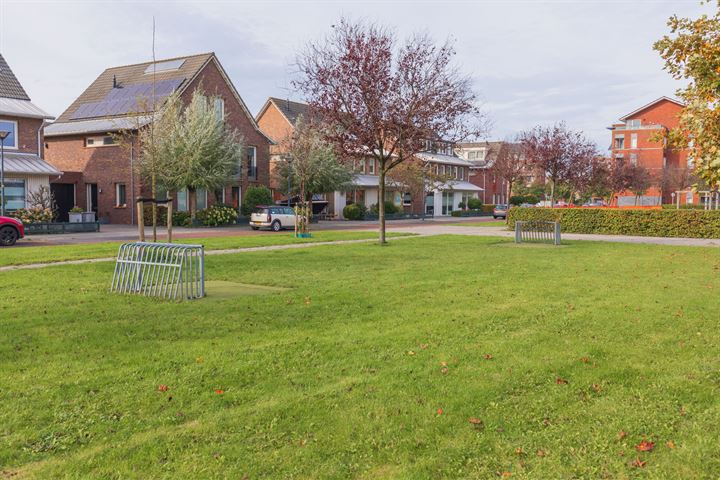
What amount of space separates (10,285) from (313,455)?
8.67 meters

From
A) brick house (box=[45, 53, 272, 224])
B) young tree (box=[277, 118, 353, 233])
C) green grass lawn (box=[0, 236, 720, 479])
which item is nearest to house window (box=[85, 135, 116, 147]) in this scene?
brick house (box=[45, 53, 272, 224])

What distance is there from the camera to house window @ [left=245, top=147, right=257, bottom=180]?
4141cm

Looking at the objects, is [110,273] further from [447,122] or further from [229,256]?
[447,122]

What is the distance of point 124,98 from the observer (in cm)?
3928

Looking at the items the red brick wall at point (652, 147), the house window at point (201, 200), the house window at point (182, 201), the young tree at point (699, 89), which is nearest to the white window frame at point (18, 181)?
the house window at point (182, 201)

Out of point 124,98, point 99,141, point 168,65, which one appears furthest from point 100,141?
point 168,65

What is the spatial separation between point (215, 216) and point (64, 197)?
10609 millimetres

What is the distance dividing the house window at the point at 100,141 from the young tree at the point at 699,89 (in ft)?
112

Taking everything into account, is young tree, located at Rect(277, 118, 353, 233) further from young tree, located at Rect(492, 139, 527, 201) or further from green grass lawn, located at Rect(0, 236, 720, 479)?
green grass lawn, located at Rect(0, 236, 720, 479)

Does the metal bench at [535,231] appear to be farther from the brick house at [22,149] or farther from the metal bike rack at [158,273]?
the brick house at [22,149]

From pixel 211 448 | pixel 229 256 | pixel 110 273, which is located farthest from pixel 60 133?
pixel 211 448

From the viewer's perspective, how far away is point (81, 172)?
37594mm

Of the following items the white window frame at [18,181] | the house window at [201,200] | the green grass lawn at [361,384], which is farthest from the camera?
the house window at [201,200]

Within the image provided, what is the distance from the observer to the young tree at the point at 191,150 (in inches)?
1284
